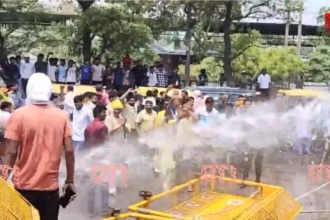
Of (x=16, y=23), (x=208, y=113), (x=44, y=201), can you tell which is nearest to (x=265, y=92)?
(x=16, y=23)

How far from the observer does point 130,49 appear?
65.4ft

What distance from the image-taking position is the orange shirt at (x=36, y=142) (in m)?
4.22

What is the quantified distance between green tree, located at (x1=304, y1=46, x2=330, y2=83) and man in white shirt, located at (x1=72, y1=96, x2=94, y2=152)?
20.6m

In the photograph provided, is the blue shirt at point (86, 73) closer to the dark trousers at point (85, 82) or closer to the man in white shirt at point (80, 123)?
the dark trousers at point (85, 82)

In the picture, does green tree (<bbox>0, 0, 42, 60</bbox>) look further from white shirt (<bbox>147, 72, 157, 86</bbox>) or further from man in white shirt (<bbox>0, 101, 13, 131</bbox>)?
man in white shirt (<bbox>0, 101, 13, 131</bbox>)

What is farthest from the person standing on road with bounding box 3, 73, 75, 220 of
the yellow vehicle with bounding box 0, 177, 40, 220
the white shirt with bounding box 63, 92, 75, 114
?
the white shirt with bounding box 63, 92, 75, 114

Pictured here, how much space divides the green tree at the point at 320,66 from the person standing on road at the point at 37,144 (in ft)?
82.5

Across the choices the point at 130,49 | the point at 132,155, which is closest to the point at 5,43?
the point at 130,49

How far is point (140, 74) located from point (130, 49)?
2.93 metres

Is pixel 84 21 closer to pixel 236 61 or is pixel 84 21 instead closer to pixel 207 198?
pixel 236 61

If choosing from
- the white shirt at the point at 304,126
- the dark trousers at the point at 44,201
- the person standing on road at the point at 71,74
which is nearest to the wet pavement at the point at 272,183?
the white shirt at the point at 304,126

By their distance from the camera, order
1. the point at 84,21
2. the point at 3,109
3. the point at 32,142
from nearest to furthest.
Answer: the point at 32,142 → the point at 3,109 → the point at 84,21

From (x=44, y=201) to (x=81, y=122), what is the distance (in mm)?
4912

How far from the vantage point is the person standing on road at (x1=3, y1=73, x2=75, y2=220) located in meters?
4.22
